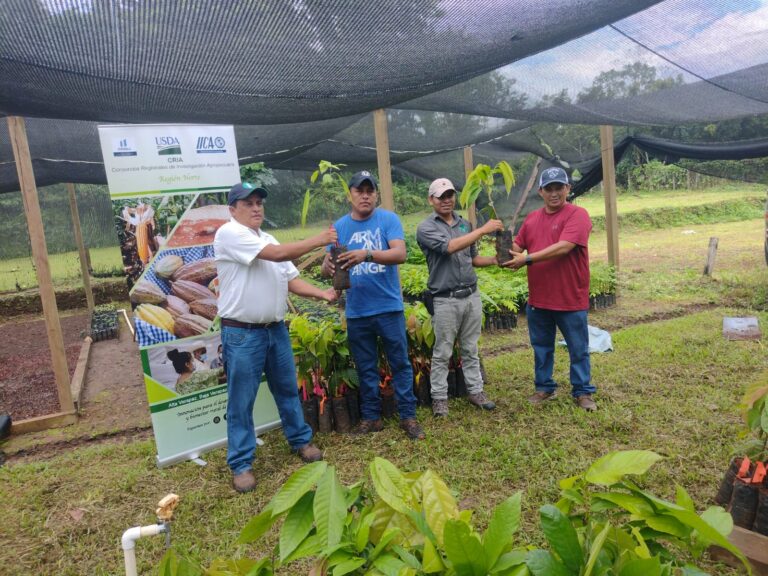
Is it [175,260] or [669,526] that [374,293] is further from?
[669,526]

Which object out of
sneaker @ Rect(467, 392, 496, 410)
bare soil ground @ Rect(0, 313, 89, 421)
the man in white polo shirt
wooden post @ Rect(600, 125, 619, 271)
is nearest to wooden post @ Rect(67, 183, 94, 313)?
bare soil ground @ Rect(0, 313, 89, 421)

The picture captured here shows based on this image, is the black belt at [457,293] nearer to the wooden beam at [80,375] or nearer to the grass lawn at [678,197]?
the wooden beam at [80,375]

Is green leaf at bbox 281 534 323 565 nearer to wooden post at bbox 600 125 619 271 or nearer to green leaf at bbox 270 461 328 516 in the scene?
green leaf at bbox 270 461 328 516

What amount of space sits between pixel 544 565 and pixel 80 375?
6.17 meters

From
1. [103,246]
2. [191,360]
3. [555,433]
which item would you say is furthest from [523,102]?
[103,246]

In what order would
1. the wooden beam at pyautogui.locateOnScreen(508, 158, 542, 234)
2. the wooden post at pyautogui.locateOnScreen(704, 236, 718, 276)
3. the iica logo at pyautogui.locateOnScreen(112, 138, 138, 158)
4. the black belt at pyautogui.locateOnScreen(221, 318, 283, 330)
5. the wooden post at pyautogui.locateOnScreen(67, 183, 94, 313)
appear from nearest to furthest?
the black belt at pyautogui.locateOnScreen(221, 318, 283, 330), the iica logo at pyautogui.locateOnScreen(112, 138, 138, 158), the wooden beam at pyautogui.locateOnScreen(508, 158, 542, 234), the wooden post at pyautogui.locateOnScreen(704, 236, 718, 276), the wooden post at pyautogui.locateOnScreen(67, 183, 94, 313)

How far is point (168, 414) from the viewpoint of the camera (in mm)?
3393

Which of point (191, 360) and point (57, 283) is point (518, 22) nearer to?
point (191, 360)

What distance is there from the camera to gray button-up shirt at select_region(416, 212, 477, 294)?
3496 millimetres

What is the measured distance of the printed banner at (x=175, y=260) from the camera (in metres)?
3.25

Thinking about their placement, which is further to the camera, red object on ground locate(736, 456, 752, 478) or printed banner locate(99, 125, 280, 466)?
printed banner locate(99, 125, 280, 466)

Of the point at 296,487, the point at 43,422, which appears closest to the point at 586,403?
the point at 296,487

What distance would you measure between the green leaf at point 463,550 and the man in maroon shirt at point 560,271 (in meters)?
3.00

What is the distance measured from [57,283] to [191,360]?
8476 millimetres
